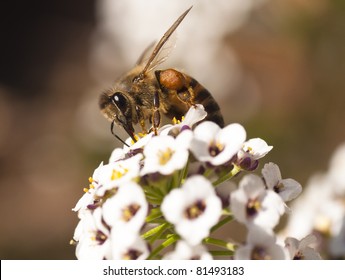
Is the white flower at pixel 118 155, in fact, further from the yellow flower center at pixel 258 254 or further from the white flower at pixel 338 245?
the white flower at pixel 338 245

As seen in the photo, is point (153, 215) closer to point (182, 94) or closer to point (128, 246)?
point (128, 246)

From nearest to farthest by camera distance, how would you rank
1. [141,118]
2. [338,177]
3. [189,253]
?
[189,253]
[141,118]
[338,177]

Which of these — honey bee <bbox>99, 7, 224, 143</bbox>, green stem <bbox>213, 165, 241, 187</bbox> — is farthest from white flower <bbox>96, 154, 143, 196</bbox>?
honey bee <bbox>99, 7, 224, 143</bbox>

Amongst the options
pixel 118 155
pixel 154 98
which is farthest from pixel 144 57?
pixel 118 155

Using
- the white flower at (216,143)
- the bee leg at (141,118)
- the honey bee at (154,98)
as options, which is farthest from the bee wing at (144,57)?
the white flower at (216,143)
